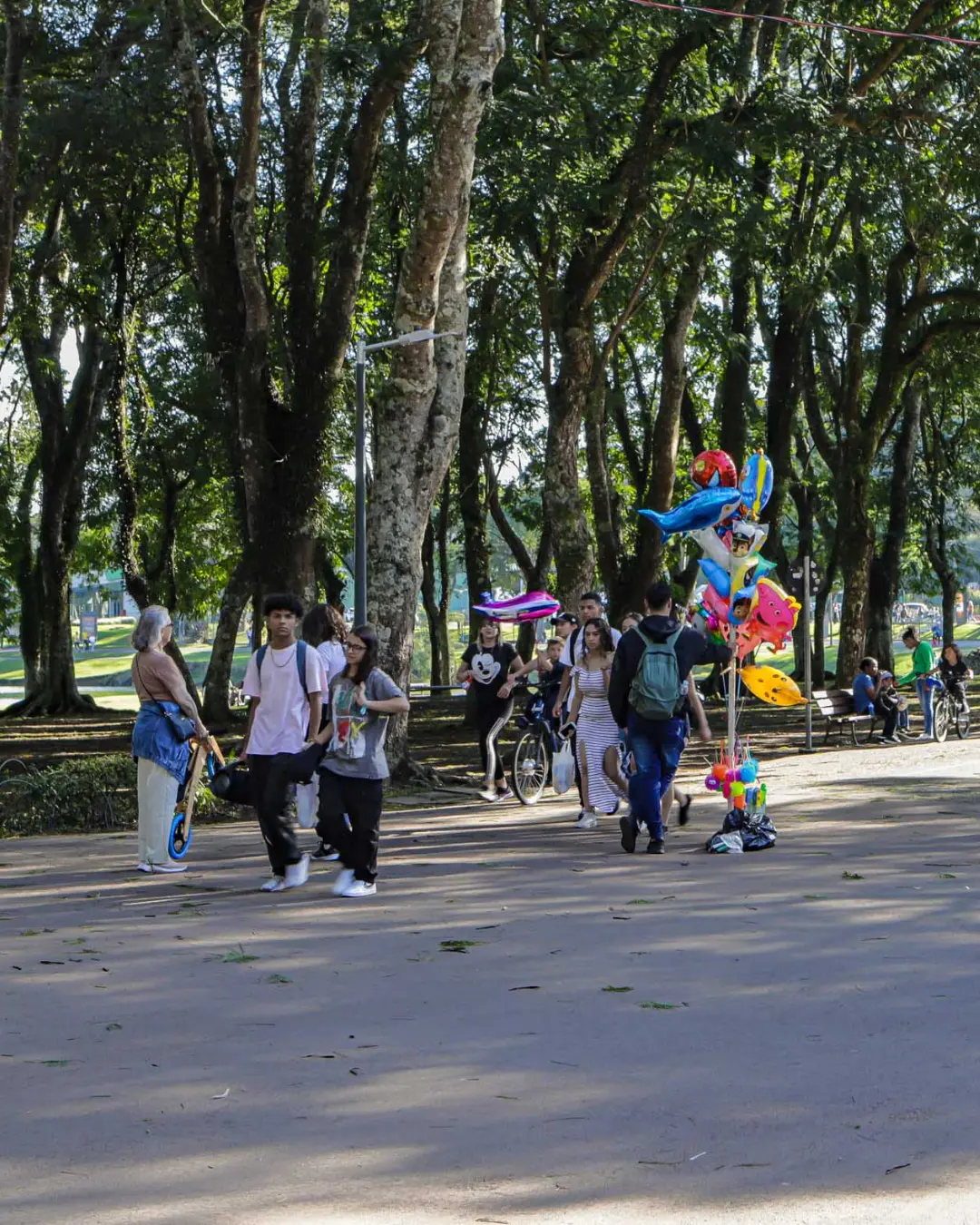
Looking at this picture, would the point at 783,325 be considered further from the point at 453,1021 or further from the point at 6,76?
the point at 453,1021

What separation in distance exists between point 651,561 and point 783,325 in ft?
18.3

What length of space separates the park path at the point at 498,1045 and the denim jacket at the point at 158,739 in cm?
81

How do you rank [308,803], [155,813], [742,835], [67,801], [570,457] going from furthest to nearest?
[570,457], [67,801], [308,803], [742,835], [155,813]

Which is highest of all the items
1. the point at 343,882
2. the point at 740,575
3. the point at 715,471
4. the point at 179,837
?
the point at 715,471

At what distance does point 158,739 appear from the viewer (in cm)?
1164

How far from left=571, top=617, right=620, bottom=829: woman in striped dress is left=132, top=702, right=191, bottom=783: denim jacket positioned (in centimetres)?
351

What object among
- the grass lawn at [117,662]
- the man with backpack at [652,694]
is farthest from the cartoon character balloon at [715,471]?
the grass lawn at [117,662]

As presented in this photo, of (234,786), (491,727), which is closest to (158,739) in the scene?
(234,786)

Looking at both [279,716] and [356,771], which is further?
[279,716]

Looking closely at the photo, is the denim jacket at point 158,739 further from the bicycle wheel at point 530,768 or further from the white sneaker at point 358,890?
the bicycle wheel at point 530,768

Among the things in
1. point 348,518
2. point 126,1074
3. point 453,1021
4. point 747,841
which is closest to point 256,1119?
point 126,1074

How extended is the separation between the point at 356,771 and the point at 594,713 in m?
3.73

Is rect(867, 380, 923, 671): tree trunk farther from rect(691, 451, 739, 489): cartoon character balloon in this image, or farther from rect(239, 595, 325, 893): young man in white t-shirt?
rect(239, 595, 325, 893): young man in white t-shirt

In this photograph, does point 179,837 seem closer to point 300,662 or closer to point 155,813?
point 155,813
